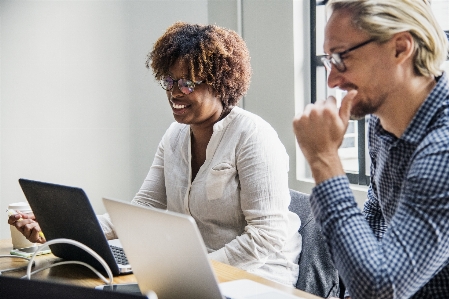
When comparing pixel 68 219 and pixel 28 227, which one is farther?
pixel 28 227

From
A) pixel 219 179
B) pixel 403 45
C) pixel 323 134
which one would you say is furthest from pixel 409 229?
pixel 219 179

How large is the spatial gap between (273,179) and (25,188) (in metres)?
0.78

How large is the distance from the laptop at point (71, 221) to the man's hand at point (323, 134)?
0.60 m

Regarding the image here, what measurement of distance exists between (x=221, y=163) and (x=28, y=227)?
0.67 m

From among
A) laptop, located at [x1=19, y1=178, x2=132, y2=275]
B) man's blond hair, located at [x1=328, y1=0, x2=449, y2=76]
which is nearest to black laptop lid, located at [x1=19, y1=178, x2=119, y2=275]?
laptop, located at [x1=19, y1=178, x2=132, y2=275]

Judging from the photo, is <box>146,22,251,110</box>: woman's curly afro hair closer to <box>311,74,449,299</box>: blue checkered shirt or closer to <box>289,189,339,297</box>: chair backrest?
<box>289,189,339,297</box>: chair backrest

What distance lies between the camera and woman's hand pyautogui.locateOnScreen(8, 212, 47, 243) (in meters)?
1.91

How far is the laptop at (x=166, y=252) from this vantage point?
1072 millimetres

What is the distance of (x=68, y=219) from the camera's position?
5.38ft

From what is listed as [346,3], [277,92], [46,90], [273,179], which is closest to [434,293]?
[346,3]

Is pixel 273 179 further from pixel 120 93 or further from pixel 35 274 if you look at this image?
pixel 120 93

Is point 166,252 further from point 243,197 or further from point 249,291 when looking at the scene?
point 243,197

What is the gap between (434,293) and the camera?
128cm

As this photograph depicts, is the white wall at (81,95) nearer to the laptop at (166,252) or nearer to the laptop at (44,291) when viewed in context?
the laptop at (166,252)
